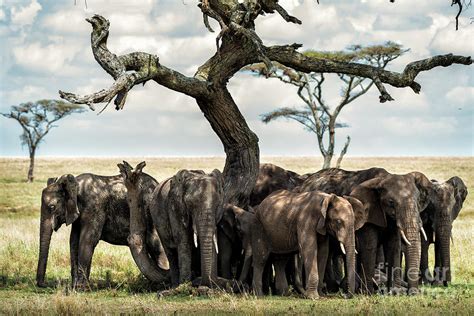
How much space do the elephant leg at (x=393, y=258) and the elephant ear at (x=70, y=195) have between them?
227 inches

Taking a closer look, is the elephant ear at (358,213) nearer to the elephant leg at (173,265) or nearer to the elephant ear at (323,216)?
the elephant ear at (323,216)

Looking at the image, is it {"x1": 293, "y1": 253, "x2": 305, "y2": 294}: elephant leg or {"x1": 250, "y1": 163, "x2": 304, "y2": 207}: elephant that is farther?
{"x1": 250, "y1": 163, "x2": 304, "y2": 207}: elephant

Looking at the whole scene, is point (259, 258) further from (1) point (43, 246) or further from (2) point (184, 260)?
(1) point (43, 246)

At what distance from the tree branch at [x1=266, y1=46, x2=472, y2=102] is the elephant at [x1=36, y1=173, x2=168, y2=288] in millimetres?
4095

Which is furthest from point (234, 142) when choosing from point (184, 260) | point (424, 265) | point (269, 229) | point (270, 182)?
point (424, 265)

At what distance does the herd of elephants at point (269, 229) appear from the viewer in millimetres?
14336

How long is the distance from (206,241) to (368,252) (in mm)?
2802

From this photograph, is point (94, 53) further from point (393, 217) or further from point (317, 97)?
point (317, 97)

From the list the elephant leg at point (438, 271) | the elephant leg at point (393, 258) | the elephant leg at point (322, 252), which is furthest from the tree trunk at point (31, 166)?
the elephant leg at point (322, 252)

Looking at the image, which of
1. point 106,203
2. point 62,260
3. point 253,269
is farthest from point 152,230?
point 62,260

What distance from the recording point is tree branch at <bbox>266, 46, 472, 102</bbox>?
17422mm

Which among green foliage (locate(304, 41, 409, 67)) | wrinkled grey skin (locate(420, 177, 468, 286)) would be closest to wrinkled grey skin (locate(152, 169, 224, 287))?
wrinkled grey skin (locate(420, 177, 468, 286))

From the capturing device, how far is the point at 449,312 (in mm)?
12258

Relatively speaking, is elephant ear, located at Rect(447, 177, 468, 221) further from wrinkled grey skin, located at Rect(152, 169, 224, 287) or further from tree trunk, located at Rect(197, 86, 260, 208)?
wrinkled grey skin, located at Rect(152, 169, 224, 287)
